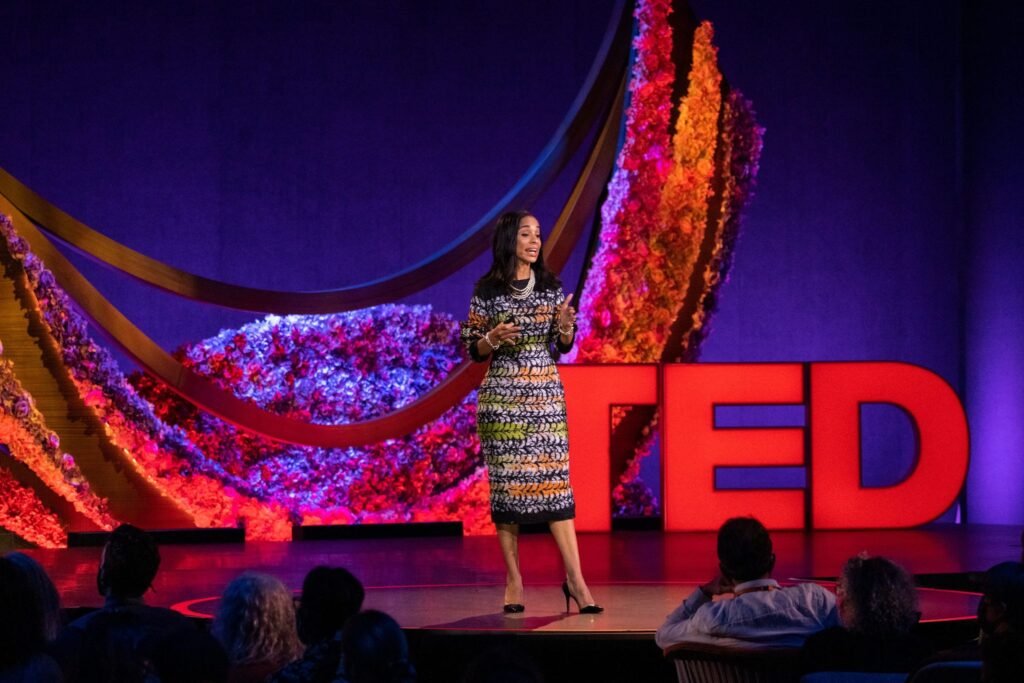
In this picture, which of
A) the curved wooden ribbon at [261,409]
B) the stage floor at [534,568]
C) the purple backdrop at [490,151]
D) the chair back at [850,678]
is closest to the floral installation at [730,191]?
the curved wooden ribbon at [261,409]

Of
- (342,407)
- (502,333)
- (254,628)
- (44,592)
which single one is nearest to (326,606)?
(254,628)

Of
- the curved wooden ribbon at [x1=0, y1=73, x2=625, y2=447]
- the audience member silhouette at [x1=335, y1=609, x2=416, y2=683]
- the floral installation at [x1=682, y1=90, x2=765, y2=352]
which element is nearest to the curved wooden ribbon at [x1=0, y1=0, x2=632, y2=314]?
the curved wooden ribbon at [x1=0, y1=73, x2=625, y2=447]

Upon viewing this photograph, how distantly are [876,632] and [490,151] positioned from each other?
7709 millimetres

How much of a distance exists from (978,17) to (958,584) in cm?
569

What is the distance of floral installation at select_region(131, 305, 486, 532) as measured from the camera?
27.7 ft

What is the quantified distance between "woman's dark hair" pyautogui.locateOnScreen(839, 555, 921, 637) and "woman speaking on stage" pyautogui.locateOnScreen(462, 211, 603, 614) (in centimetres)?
182

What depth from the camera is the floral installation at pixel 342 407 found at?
8445mm

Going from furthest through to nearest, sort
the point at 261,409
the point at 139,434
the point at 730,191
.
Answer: the point at 730,191 < the point at 261,409 < the point at 139,434

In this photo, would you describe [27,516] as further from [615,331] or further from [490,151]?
[490,151]

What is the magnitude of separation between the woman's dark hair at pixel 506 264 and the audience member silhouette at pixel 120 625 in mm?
1923

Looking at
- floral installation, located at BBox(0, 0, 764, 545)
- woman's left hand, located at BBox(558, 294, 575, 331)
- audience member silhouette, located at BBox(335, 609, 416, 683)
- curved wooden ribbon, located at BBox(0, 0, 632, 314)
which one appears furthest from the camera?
floral installation, located at BBox(0, 0, 764, 545)

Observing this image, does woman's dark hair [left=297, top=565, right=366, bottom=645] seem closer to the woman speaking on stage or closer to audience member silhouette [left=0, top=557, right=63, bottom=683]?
audience member silhouette [left=0, top=557, right=63, bottom=683]

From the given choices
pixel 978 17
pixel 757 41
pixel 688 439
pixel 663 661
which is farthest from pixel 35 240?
pixel 978 17

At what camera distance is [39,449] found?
7543 mm
